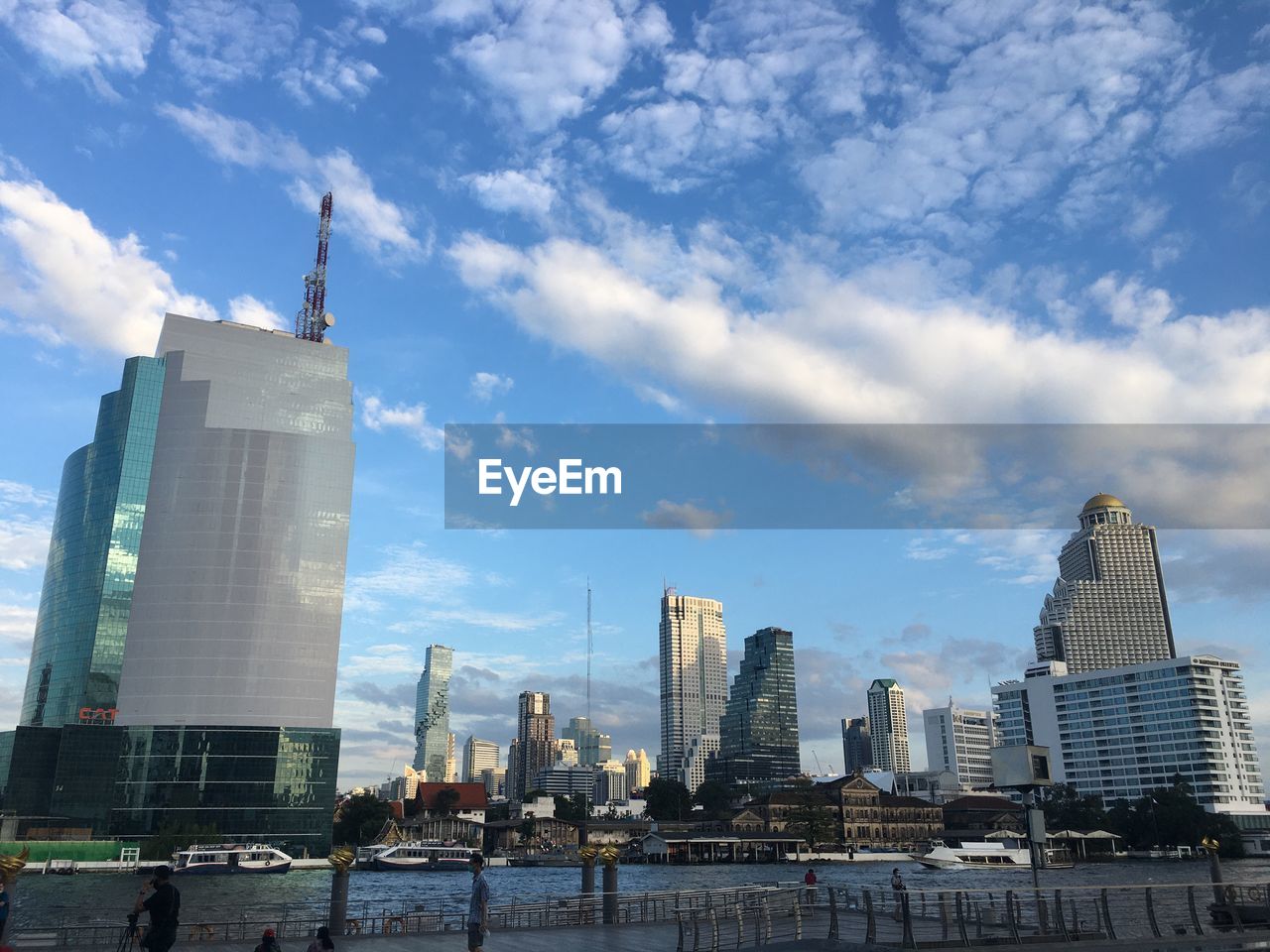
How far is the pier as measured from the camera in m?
23.3

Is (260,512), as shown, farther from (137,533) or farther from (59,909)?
(59,909)

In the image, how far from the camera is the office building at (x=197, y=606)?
156875mm

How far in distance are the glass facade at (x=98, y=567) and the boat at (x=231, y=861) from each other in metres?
50.5

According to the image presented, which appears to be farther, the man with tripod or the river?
the river

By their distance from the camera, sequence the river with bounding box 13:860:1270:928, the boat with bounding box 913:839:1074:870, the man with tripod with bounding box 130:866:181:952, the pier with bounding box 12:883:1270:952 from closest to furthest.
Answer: the man with tripod with bounding box 130:866:181:952 → the pier with bounding box 12:883:1270:952 → the river with bounding box 13:860:1270:928 → the boat with bounding box 913:839:1074:870

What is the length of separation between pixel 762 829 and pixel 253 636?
109 m

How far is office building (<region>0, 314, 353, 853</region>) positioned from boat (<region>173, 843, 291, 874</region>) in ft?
103

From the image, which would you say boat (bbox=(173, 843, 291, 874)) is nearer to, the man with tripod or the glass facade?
the glass facade

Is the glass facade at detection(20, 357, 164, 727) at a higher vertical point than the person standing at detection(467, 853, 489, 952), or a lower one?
higher

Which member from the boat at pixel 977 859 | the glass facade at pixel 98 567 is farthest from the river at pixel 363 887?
the glass facade at pixel 98 567

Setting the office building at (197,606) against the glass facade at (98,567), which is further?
the glass facade at (98,567)

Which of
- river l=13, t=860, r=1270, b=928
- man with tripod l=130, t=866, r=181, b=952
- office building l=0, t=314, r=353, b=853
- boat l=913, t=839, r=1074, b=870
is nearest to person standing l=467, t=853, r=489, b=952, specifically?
man with tripod l=130, t=866, r=181, b=952

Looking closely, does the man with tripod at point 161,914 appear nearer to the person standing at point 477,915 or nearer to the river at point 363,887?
the person standing at point 477,915

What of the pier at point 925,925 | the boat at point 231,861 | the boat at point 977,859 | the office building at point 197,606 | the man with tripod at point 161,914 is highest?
the office building at point 197,606
